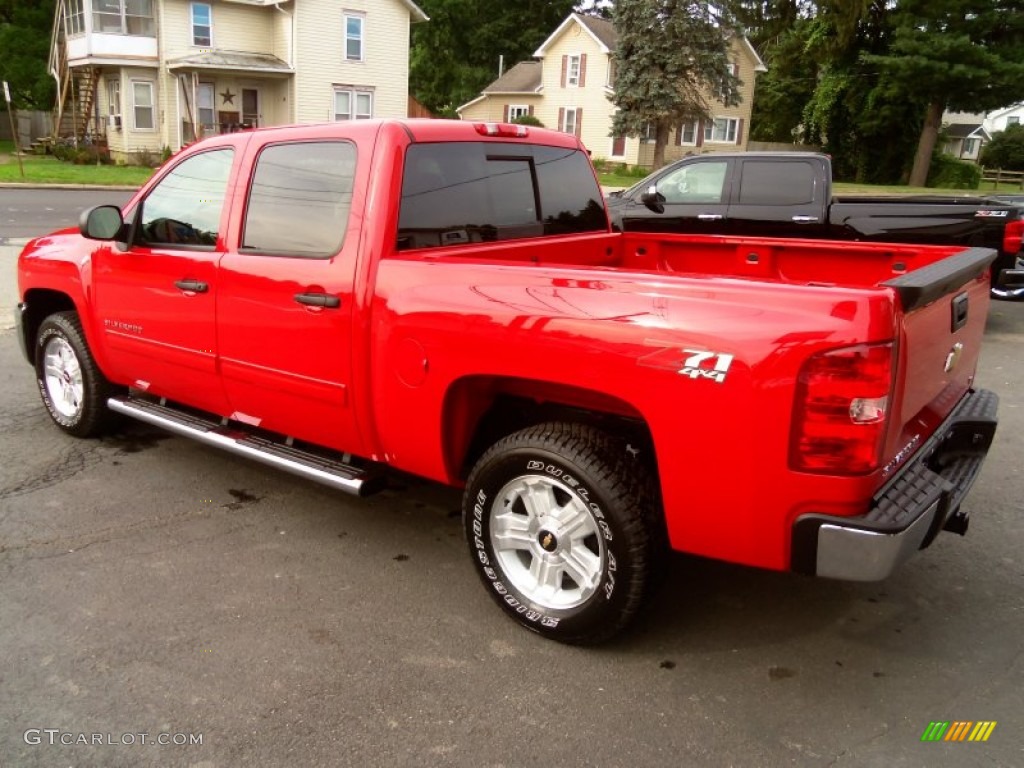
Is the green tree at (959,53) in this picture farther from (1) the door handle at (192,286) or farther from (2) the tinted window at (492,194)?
A: (1) the door handle at (192,286)

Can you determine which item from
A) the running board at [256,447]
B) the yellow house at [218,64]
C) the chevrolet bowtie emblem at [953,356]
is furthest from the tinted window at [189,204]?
the yellow house at [218,64]

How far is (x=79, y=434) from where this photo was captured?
5.32m

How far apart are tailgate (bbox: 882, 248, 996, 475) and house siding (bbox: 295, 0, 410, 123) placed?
107 feet

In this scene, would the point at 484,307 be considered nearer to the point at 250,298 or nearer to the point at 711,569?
the point at 250,298

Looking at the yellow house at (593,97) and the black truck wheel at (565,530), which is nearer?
the black truck wheel at (565,530)

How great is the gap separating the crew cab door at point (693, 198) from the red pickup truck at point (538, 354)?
5285 millimetres

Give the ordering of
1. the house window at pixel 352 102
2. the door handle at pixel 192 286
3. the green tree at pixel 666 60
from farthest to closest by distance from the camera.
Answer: the green tree at pixel 666 60
the house window at pixel 352 102
the door handle at pixel 192 286

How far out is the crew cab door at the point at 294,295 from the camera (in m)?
3.62

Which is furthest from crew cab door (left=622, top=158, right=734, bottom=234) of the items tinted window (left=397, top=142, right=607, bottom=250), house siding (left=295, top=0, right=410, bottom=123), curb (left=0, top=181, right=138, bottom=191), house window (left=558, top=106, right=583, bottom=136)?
house window (left=558, top=106, right=583, bottom=136)

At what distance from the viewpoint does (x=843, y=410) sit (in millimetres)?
2510

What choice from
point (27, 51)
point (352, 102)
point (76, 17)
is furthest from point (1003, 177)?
point (27, 51)

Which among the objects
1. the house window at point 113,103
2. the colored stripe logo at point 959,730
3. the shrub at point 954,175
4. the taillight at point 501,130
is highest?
the house window at point 113,103

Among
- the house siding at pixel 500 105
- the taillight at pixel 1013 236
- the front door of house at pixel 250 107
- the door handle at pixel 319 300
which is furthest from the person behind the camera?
the house siding at pixel 500 105

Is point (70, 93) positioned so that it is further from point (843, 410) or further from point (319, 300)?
point (843, 410)
